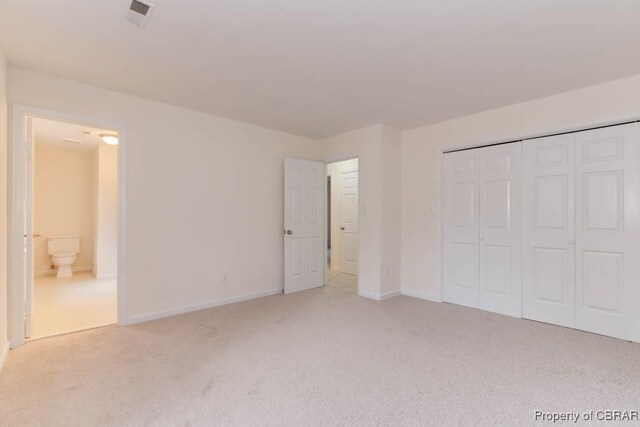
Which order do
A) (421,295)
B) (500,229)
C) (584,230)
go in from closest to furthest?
(584,230), (500,229), (421,295)

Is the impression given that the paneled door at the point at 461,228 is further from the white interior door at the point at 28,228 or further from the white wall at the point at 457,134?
the white interior door at the point at 28,228

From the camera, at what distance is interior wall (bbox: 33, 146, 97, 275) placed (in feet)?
19.6

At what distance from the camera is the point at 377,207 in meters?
4.42

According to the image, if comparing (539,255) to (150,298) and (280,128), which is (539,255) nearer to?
(280,128)

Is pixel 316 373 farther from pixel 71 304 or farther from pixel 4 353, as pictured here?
pixel 71 304

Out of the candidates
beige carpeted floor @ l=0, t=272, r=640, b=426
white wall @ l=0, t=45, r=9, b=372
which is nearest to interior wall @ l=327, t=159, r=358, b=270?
beige carpeted floor @ l=0, t=272, r=640, b=426

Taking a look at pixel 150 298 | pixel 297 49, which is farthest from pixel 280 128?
pixel 150 298

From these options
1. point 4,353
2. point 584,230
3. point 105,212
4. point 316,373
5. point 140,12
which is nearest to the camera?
point 140,12

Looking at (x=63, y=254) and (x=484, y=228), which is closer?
(x=484, y=228)

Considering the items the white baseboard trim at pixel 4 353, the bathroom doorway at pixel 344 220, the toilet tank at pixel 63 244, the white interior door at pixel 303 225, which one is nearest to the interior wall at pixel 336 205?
the bathroom doorway at pixel 344 220

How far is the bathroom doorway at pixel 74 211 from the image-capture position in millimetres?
5074

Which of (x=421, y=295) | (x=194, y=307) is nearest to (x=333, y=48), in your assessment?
(x=194, y=307)

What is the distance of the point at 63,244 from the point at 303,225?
15.9 ft

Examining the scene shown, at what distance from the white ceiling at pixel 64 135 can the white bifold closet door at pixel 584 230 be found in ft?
18.6
